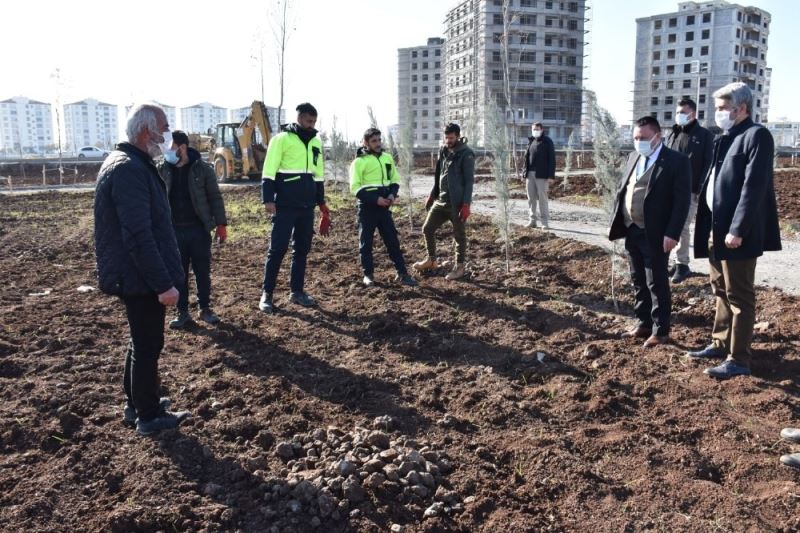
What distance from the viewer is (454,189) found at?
681 centimetres

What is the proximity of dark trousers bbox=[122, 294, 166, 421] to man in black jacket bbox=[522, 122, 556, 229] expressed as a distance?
24.4 ft

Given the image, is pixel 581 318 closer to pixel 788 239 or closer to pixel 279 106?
pixel 788 239

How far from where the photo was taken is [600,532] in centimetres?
256

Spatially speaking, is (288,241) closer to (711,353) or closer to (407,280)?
(407,280)

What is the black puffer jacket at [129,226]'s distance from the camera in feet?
10.3

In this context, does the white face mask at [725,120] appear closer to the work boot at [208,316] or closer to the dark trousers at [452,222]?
the dark trousers at [452,222]

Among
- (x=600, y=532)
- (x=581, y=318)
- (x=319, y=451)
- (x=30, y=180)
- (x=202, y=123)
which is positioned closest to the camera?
(x=600, y=532)

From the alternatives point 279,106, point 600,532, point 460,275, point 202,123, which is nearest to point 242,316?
point 460,275

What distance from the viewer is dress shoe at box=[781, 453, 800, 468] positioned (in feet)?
9.59

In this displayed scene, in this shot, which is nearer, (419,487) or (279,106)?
(419,487)

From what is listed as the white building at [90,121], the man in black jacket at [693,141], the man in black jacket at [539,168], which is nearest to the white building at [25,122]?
the white building at [90,121]

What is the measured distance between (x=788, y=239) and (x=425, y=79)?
273ft

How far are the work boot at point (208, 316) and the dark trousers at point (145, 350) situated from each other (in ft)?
7.01

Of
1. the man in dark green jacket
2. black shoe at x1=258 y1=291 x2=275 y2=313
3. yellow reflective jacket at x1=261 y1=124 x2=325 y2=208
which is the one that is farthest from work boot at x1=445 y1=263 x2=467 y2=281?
A: black shoe at x1=258 y1=291 x2=275 y2=313
